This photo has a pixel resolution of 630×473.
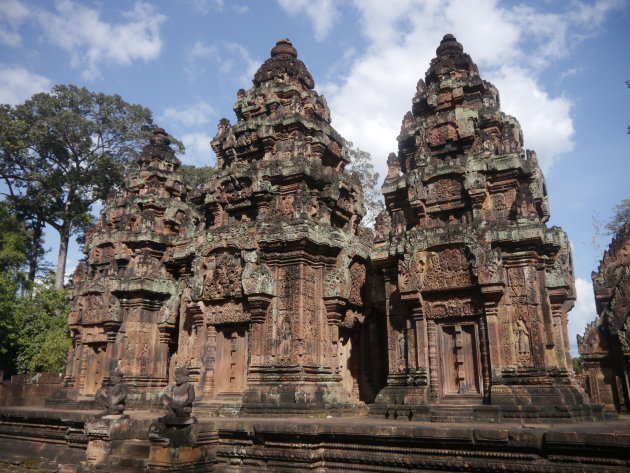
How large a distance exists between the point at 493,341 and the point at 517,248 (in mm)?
1853

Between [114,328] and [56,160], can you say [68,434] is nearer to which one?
[114,328]

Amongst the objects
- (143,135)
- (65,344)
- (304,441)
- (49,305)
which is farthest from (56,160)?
(304,441)

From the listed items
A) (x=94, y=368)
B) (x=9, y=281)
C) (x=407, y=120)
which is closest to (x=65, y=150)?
(x=9, y=281)

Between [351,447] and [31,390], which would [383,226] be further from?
[31,390]

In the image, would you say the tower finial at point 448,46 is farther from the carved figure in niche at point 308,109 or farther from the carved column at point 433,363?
the carved column at point 433,363

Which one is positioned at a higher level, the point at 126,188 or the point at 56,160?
the point at 56,160

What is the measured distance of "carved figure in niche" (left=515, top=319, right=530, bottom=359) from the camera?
9867 millimetres

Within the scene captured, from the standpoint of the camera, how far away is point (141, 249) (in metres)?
16.8

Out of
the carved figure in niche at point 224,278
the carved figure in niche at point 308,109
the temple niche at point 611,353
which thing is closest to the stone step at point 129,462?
the carved figure in niche at point 224,278

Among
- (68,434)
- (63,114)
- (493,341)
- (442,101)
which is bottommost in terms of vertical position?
(68,434)

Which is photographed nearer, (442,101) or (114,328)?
(442,101)

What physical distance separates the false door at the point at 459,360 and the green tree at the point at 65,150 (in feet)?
77.4

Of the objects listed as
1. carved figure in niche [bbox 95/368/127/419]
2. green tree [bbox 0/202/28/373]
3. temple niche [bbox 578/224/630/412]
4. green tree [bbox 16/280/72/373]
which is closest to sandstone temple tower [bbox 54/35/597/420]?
carved figure in niche [bbox 95/368/127/419]

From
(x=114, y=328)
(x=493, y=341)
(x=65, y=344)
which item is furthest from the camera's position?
(x=65, y=344)
